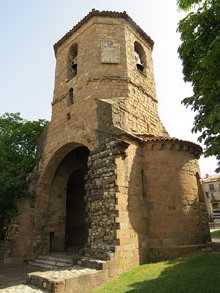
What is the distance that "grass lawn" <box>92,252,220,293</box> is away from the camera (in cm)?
636

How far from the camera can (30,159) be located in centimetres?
1622

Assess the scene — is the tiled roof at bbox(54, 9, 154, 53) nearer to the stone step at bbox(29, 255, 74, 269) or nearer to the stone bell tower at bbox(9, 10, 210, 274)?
the stone bell tower at bbox(9, 10, 210, 274)

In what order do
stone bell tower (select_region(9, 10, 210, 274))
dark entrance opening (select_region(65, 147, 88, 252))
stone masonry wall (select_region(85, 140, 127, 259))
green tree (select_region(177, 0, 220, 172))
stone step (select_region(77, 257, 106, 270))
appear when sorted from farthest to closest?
dark entrance opening (select_region(65, 147, 88, 252)) → stone bell tower (select_region(9, 10, 210, 274)) → stone masonry wall (select_region(85, 140, 127, 259)) → stone step (select_region(77, 257, 106, 270)) → green tree (select_region(177, 0, 220, 172))

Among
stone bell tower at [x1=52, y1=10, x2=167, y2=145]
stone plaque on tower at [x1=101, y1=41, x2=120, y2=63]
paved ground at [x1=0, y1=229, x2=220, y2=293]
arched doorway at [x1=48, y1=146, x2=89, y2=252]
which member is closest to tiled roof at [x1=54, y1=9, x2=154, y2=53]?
stone bell tower at [x1=52, y1=10, x2=167, y2=145]

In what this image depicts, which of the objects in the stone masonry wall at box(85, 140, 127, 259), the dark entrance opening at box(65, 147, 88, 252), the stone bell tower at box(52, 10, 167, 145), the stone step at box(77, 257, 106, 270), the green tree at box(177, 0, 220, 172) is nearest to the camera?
the green tree at box(177, 0, 220, 172)

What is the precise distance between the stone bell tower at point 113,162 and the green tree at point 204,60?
3.47 m

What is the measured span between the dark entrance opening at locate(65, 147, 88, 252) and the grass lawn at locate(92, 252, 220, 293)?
7.29m

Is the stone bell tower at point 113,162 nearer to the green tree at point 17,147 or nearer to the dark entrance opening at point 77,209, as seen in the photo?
the dark entrance opening at point 77,209

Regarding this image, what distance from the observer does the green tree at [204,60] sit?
221 inches

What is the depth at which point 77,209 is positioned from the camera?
1598 cm

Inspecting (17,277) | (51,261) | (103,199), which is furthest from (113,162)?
(17,277)

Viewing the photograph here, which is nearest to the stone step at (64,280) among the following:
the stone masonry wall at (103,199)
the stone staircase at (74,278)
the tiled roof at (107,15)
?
the stone staircase at (74,278)

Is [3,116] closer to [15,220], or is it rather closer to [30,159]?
[30,159]

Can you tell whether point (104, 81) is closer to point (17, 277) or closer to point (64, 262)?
point (64, 262)
